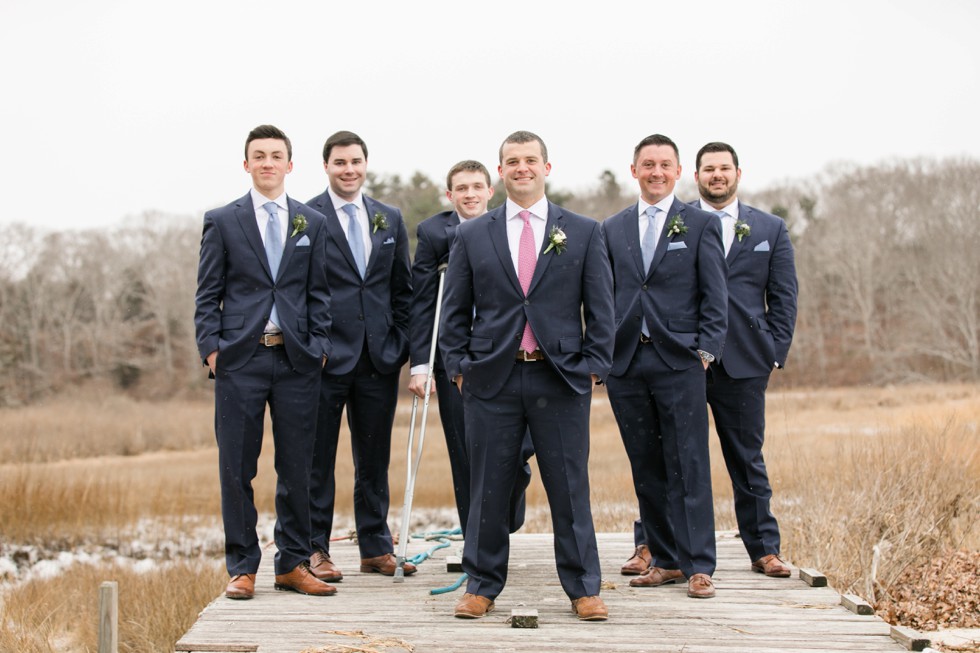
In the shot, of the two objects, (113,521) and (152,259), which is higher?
(152,259)

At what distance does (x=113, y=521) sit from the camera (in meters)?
15.2

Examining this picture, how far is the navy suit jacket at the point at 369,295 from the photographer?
6629 mm

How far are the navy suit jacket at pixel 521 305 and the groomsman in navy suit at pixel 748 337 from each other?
1347mm

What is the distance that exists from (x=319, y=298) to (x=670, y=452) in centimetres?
229

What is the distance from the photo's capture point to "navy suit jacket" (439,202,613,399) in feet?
18.1

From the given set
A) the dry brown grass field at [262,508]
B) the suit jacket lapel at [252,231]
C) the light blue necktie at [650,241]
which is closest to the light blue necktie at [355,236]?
the suit jacket lapel at [252,231]

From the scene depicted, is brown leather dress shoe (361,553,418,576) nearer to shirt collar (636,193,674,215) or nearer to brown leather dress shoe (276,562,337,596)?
brown leather dress shoe (276,562,337,596)

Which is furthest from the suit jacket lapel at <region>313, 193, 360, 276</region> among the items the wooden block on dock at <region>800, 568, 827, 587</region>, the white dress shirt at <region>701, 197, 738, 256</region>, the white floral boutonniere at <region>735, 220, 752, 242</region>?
the wooden block on dock at <region>800, 568, 827, 587</region>

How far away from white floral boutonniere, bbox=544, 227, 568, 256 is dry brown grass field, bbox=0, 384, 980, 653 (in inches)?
95.4

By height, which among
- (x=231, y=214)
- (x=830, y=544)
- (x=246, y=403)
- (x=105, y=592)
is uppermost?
(x=231, y=214)

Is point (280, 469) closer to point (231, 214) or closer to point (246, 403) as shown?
point (246, 403)

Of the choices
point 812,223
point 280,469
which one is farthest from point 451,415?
point 812,223

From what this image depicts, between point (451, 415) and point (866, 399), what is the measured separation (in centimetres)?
2986

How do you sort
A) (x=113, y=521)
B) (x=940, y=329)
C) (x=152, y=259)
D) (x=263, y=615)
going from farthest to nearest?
(x=152, y=259) → (x=940, y=329) → (x=113, y=521) → (x=263, y=615)
